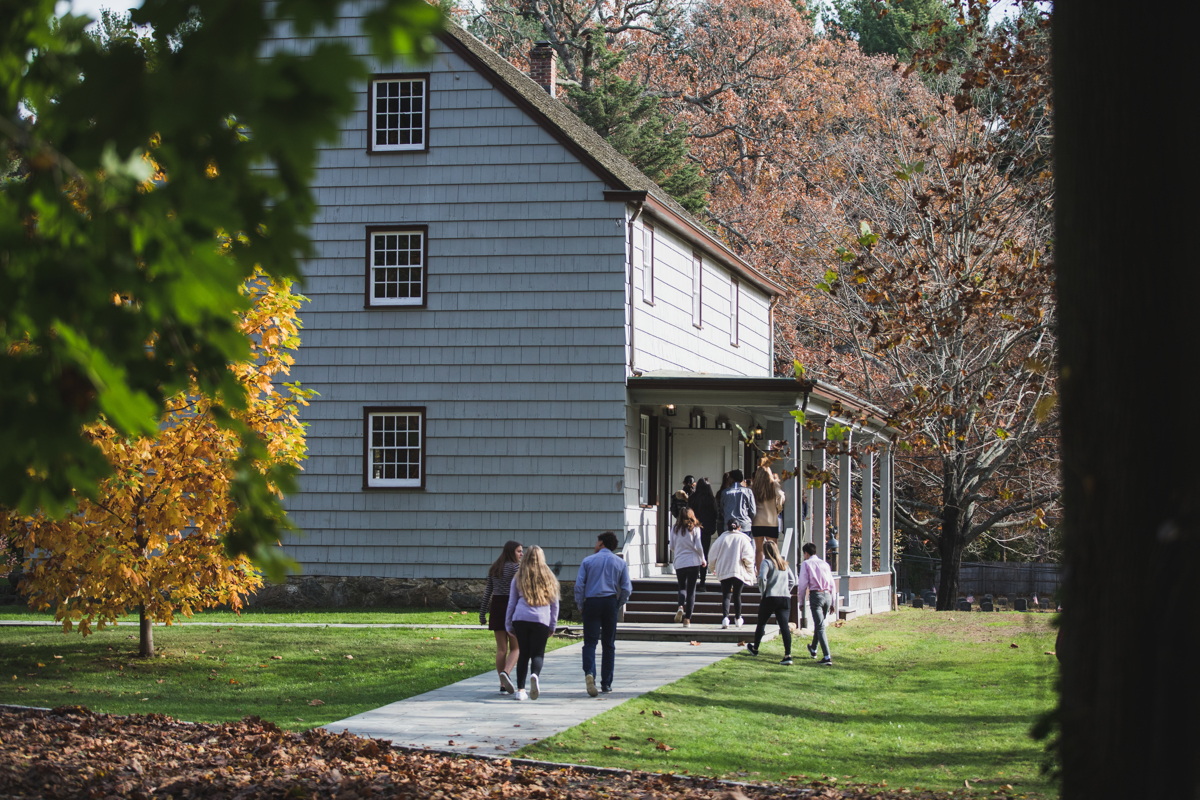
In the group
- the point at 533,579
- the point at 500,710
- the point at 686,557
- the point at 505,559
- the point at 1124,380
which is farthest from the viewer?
the point at 686,557

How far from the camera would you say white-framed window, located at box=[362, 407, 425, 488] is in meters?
21.4

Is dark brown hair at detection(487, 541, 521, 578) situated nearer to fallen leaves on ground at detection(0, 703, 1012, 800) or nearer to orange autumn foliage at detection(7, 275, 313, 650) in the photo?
orange autumn foliage at detection(7, 275, 313, 650)

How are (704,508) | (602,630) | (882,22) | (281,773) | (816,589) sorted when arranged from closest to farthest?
(281,773), (602,630), (816,589), (704,508), (882,22)

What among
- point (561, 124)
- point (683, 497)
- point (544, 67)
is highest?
point (544, 67)

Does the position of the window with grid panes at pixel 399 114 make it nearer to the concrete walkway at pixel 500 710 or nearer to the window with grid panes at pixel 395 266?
the window with grid panes at pixel 395 266

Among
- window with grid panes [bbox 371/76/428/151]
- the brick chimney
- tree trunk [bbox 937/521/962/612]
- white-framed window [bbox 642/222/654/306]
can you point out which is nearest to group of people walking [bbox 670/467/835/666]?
white-framed window [bbox 642/222/654/306]

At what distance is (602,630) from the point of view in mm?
12844

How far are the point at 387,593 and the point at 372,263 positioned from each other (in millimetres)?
5807

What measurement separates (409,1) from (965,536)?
30788mm

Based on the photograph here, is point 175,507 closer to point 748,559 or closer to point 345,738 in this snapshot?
point 345,738

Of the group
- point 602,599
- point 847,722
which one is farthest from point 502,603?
point 847,722

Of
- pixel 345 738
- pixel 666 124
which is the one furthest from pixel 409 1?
pixel 666 124

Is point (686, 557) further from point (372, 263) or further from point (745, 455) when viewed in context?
point (745, 455)

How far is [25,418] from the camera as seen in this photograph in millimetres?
2980
